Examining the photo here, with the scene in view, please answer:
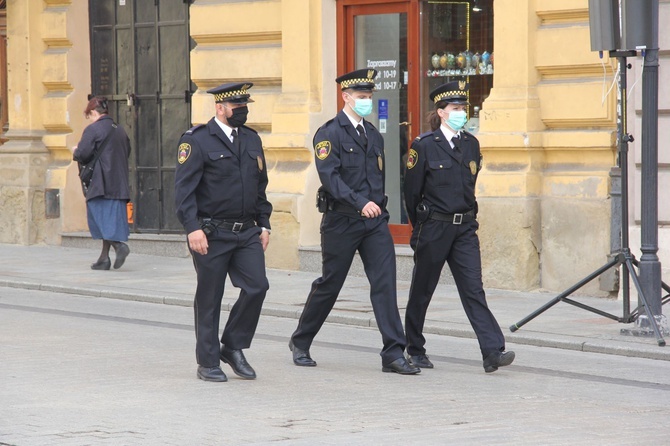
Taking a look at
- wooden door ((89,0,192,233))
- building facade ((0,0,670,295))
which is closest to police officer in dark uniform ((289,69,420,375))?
building facade ((0,0,670,295))

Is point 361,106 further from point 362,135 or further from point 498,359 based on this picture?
point 498,359

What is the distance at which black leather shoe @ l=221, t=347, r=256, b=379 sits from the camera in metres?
8.55

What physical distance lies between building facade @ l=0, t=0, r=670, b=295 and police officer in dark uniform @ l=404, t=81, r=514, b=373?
368 centimetres

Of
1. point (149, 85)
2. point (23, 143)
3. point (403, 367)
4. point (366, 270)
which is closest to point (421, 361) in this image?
point (403, 367)

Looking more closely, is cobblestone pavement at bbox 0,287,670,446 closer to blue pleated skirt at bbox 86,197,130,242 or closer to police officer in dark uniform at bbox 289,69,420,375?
police officer in dark uniform at bbox 289,69,420,375

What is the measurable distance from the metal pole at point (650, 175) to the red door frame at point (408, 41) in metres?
4.57

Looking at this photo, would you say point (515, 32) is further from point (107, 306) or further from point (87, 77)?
point (87, 77)

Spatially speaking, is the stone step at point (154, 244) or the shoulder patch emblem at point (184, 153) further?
the stone step at point (154, 244)

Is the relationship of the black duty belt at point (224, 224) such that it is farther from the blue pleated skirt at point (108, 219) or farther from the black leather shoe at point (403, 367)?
the blue pleated skirt at point (108, 219)

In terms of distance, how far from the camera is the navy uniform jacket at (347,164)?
343 inches

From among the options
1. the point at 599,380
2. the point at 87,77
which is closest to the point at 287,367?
the point at 599,380

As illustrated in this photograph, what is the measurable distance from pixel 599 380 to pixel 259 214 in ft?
7.86

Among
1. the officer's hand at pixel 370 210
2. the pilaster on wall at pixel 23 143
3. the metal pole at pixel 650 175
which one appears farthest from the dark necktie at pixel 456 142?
the pilaster on wall at pixel 23 143

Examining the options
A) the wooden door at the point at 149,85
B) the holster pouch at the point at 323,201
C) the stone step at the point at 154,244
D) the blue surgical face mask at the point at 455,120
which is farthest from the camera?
the wooden door at the point at 149,85
